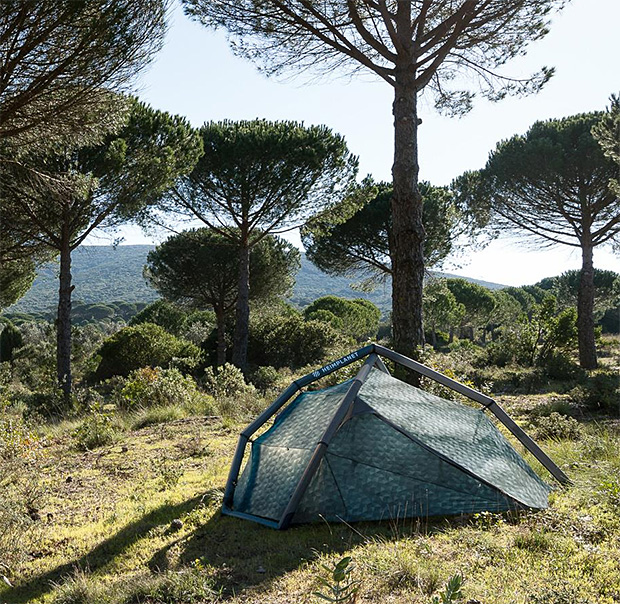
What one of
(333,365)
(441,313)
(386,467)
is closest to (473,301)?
(441,313)

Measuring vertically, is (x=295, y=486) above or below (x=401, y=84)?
below

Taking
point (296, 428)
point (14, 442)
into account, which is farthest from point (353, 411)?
point (14, 442)

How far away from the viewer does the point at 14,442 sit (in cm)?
551

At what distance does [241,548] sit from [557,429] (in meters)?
4.03

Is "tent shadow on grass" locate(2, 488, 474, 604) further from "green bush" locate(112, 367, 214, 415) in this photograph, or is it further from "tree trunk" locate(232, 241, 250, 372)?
"tree trunk" locate(232, 241, 250, 372)

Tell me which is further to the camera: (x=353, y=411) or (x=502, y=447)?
(x=502, y=447)

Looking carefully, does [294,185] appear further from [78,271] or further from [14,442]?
A: [78,271]

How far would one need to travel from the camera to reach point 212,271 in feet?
78.5

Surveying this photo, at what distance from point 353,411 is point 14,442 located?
12.4ft

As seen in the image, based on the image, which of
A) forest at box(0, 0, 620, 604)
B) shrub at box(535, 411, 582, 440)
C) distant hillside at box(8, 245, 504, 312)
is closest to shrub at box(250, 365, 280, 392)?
forest at box(0, 0, 620, 604)

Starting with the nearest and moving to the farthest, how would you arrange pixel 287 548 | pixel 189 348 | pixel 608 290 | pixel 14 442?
pixel 287 548, pixel 14 442, pixel 189 348, pixel 608 290

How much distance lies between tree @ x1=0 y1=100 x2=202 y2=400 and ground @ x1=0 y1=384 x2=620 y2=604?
9512 millimetres

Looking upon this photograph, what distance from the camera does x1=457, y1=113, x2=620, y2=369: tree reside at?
1700 centimetres

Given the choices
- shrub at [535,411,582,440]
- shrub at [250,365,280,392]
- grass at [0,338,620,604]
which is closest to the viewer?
grass at [0,338,620,604]
